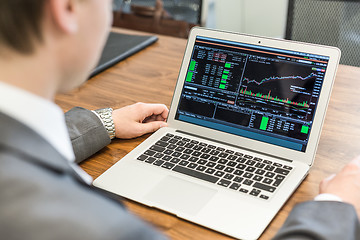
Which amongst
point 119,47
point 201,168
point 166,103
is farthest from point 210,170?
point 119,47

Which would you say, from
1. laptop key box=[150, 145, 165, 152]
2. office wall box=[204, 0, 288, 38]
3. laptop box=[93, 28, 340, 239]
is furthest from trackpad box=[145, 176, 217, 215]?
office wall box=[204, 0, 288, 38]

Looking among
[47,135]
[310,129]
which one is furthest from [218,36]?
[47,135]

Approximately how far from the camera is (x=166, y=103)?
4.15 ft

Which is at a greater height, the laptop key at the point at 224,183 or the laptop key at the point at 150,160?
the laptop key at the point at 224,183

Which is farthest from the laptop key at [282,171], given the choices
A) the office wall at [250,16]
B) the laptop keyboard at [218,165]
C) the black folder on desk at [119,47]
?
the office wall at [250,16]

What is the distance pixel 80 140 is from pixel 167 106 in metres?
0.31

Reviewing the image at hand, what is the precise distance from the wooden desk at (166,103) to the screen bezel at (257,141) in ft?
0.22

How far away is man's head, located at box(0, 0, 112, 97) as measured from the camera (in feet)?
1.68

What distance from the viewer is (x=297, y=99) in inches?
38.7

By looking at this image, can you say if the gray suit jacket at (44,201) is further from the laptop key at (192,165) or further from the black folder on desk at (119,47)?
the black folder on desk at (119,47)

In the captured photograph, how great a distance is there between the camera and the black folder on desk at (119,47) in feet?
5.02

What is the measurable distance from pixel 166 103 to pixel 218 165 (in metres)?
0.37

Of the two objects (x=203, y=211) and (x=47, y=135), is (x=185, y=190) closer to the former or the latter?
(x=203, y=211)

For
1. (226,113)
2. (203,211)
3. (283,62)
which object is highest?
(283,62)
